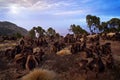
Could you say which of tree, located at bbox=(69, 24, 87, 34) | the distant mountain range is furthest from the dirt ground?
the distant mountain range

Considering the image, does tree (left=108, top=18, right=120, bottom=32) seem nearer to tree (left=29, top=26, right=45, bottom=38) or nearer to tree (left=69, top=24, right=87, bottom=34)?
tree (left=69, top=24, right=87, bottom=34)

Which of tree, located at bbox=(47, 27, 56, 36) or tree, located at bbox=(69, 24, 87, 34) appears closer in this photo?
tree, located at bbox=(47, 27, 56, 36)

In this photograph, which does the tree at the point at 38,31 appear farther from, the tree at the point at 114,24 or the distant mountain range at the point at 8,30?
the distant mountain range at the point at 8,30

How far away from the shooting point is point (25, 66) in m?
15.5

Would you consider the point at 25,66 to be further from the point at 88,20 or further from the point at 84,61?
the point at 88,20

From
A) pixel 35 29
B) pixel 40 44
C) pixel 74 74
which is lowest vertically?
pixel 74 74

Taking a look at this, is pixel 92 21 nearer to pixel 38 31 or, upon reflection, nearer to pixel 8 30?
pixel 38 31

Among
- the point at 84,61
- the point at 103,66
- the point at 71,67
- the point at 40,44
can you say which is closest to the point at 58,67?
the point at 71,67

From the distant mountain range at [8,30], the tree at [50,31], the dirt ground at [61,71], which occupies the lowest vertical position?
the dirt ground at [61,71]

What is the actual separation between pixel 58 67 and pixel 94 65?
251 centimetres

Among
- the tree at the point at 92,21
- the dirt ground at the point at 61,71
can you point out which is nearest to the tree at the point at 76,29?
the tree at the point at 92,21

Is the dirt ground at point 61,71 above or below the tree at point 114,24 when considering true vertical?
below

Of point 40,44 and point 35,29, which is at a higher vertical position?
point 35,29

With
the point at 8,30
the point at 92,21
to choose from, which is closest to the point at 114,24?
the point at 92,21
